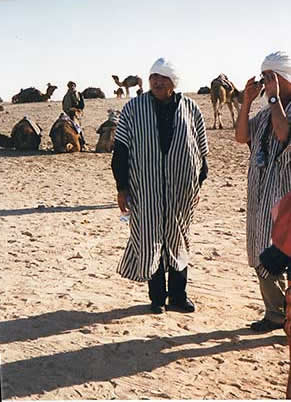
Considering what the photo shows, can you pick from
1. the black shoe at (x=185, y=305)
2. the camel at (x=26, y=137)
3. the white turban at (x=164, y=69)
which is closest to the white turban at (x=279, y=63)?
the white turban at (x=164, y=69)

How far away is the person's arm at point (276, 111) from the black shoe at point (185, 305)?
1390 mm

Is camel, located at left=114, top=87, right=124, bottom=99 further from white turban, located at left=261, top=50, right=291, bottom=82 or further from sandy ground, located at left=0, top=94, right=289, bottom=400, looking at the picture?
white turban, located at left=261, top=50, right=291, bottom=82

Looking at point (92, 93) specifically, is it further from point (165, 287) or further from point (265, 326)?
point (265, 326)

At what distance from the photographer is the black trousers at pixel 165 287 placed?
487cm

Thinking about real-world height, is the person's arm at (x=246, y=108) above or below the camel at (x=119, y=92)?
below

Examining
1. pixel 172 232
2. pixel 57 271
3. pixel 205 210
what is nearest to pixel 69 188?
pixel 205 210

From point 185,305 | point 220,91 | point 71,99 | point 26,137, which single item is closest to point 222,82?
point 220,91

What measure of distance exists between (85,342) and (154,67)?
172 cm

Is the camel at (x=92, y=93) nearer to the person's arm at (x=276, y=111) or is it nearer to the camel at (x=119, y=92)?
the camel at (x=119, y=92)

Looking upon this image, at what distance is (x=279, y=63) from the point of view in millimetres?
4074

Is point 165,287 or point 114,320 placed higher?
point 165,287

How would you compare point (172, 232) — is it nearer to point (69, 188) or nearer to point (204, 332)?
point (204, 332)

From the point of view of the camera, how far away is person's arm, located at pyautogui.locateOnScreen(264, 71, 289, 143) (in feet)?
13.2

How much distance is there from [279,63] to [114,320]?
192 centimetres
